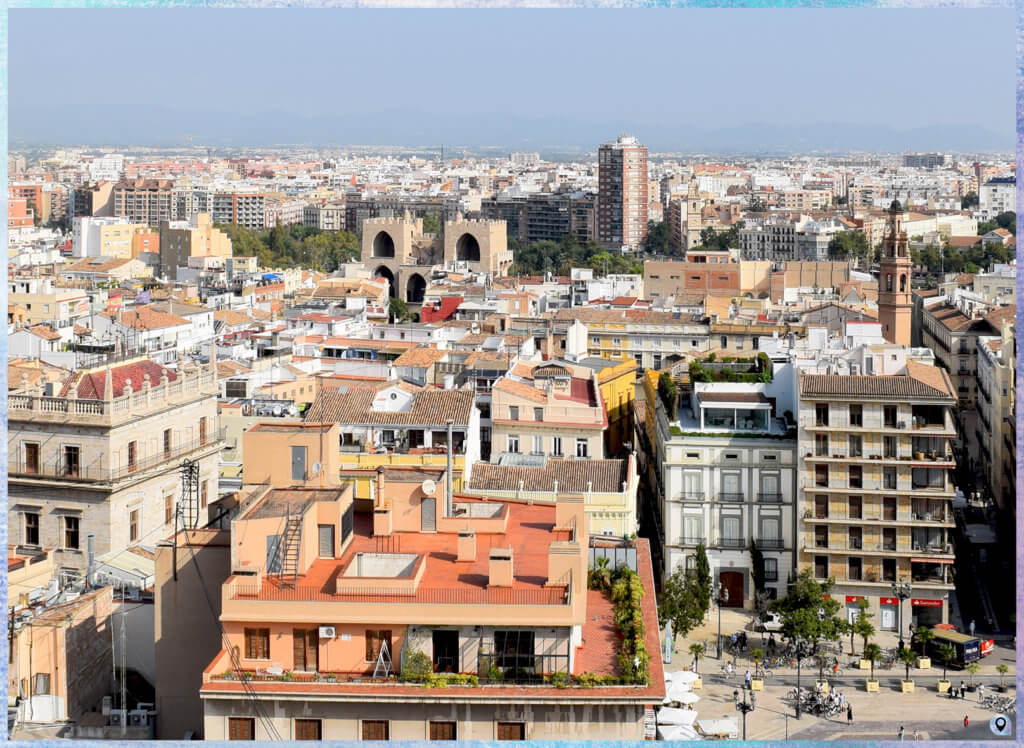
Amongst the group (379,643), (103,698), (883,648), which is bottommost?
(883,648)

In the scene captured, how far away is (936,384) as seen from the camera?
34.1ft

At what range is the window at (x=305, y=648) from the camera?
4930mm

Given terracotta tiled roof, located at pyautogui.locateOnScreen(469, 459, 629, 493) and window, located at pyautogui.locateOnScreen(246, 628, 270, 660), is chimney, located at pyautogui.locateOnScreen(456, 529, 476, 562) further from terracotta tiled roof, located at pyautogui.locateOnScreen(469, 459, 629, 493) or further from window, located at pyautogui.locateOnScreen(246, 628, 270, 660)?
terracotta tiled roof, located at pyautogui.locateOnScreen(469, 459, 629, 493)

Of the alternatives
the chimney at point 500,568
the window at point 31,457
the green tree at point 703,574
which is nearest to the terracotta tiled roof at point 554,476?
the green tree at point 703,574

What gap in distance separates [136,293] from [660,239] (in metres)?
27.8

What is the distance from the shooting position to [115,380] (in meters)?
8.16

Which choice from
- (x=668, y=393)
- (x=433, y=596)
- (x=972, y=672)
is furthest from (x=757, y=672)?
(x=433, y=596)

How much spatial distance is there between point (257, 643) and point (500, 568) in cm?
80

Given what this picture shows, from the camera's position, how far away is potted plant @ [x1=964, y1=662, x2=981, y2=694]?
9.09 metres

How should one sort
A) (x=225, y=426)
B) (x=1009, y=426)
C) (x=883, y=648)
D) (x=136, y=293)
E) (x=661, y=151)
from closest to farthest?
(x=883, y=648), (x=225, y=426), (x=1009, y=426), (x=136, y=293), (x=661, y=151)

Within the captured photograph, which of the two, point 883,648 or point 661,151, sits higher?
point 661,151

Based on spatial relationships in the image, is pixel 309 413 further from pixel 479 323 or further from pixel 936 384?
pixel 479 323

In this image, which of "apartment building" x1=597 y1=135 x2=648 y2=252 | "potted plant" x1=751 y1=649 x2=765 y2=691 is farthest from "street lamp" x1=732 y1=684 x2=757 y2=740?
"apartment building" x1=597 y1=135 x2=648 y2=252

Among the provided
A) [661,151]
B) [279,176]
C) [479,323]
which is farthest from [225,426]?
[661,151]
